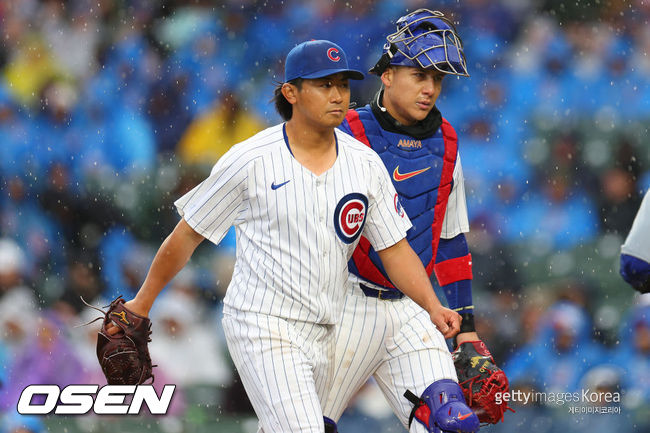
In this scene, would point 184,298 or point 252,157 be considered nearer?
point 252,157

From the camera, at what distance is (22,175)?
6785 millimetres

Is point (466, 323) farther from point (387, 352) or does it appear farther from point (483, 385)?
point (387, 352)

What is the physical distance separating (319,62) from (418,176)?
0.69 meters

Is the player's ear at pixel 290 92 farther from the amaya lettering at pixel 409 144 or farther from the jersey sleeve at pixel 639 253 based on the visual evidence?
the jersey sleeve at pixel 639 253

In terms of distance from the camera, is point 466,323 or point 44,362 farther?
point 44,362

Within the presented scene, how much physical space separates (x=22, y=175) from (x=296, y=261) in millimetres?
4195

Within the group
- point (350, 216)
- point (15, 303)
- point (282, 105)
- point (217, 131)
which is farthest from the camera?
point (15, 303)

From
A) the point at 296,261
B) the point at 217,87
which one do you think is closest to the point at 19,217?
the point at 217,87

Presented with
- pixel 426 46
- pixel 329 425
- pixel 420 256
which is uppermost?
pixel 426 46

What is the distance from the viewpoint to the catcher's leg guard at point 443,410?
3164 millimetres

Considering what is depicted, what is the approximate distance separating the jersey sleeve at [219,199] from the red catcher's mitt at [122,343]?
1.34 feet

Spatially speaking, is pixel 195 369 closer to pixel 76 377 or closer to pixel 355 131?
pixel 76 377

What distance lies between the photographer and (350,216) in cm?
320

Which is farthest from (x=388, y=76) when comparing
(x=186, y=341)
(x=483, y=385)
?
(x=186, y=341)
